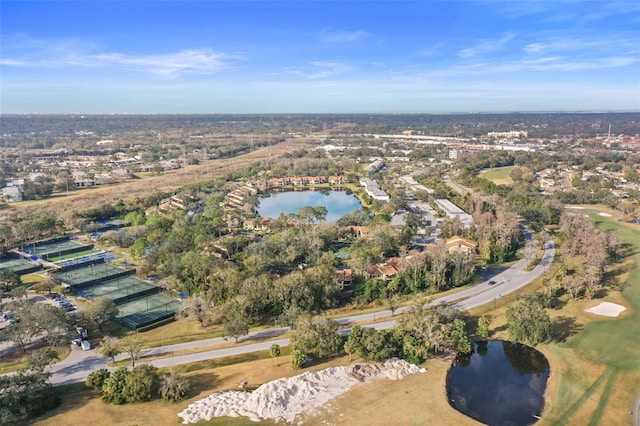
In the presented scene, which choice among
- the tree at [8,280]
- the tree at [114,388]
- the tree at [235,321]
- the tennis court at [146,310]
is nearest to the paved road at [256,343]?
the tree at [235,321]

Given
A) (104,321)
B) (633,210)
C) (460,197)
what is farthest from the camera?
(460,197)

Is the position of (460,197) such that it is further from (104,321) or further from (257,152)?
(257,152)

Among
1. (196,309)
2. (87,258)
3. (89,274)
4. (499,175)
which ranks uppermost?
(499,175)

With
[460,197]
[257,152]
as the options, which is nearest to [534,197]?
[460,197]

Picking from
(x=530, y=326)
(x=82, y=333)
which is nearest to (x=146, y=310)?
(x=82, y=333)

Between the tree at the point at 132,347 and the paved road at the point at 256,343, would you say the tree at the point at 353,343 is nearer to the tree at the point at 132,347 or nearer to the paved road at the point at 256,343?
the paved road at the point at 256,343

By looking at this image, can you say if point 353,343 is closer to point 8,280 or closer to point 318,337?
point 318,337
